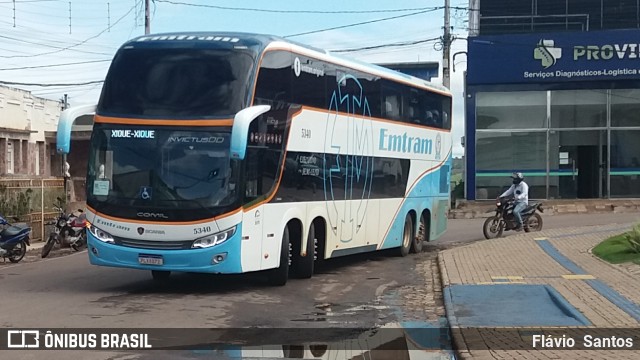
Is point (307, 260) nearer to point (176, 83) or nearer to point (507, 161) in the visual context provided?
point (176, 83)

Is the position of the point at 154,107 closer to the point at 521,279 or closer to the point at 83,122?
the point at 521,279

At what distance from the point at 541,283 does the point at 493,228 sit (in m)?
9.25

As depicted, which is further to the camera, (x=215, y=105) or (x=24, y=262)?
(x=24, y=262)

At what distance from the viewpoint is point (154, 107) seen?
39.2ft

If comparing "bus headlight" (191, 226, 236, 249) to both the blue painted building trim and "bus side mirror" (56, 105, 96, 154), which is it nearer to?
"bus side mirror" (56, 105, 96, 154)

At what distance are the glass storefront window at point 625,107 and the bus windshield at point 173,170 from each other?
26264 millimetres

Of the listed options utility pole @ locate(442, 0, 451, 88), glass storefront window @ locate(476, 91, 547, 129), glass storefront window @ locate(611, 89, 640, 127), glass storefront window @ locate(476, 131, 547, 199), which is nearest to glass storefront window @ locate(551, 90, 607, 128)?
glass storefront window @ locate(611, 89, 640, 127)

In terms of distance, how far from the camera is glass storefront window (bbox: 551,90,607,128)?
34031 mm

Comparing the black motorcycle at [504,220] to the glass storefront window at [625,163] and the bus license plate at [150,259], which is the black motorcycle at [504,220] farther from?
the glass storefront window at [625,163]

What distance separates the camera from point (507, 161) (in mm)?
34125

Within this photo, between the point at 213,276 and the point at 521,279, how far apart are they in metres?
5.54

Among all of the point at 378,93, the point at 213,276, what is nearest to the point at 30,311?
the point at 213,276

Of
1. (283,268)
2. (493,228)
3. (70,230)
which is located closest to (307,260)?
(283,268)

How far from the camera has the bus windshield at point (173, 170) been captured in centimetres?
1173
